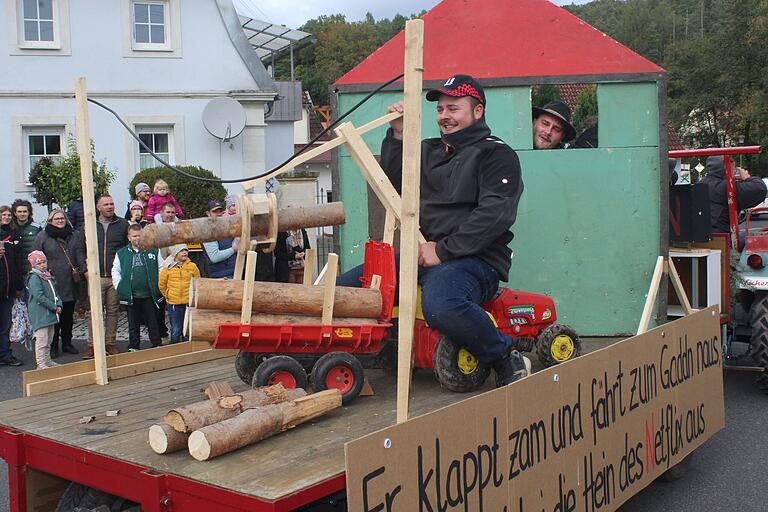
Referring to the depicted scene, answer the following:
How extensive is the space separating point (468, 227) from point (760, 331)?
411cm

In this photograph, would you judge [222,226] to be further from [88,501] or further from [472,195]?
[472,195]

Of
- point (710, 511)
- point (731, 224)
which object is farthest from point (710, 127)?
point (710, 511)

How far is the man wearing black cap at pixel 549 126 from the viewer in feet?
20.5

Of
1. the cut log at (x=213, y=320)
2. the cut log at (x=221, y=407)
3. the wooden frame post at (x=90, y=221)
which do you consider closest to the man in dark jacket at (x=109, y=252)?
the wooden frame post at (x=90, y=221)

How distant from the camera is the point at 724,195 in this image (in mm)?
8070

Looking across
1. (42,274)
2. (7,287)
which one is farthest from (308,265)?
(7,287)

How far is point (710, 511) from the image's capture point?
5305 mm

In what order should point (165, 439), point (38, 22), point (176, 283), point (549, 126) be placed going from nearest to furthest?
point (165, 439) < point (549, 126) < point (176, 283) < point (38, 22)

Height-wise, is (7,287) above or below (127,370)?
above

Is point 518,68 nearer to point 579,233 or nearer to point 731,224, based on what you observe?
point 579,233

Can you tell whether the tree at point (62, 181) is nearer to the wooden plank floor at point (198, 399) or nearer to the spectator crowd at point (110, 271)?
the spectator crowd at point (110, 271)

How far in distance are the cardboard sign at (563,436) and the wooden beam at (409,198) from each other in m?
0.29

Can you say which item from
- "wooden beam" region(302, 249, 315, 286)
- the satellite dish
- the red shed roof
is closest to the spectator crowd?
the red shed roof

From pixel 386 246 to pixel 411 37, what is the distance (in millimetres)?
1333
